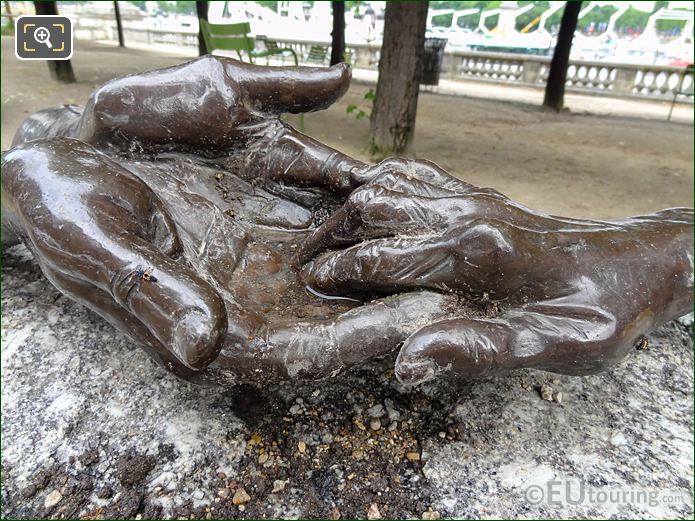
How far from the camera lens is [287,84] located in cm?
228

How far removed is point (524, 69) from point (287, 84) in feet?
50.4

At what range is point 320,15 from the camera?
15.1m

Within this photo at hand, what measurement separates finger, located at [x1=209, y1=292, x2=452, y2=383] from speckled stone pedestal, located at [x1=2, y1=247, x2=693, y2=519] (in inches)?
8.7

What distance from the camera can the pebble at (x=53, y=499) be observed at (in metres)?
1.69

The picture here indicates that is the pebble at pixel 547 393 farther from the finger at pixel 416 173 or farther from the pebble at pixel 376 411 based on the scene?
the finger at pixel 416 173

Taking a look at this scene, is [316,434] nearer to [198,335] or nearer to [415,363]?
[415,363]

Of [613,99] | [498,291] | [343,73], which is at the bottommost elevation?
[613,99]

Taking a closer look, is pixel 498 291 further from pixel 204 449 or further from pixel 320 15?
pixel 320 15

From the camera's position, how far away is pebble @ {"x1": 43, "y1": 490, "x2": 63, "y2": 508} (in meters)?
1.69

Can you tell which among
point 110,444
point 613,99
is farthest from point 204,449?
point 613,99

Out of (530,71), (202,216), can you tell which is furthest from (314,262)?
(530,71)

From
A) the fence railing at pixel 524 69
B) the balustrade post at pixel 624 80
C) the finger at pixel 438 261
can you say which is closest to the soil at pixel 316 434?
the finger at pixel 438 261

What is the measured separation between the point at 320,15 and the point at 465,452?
15.3 meters

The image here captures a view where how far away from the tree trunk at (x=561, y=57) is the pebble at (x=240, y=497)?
34.1ft
